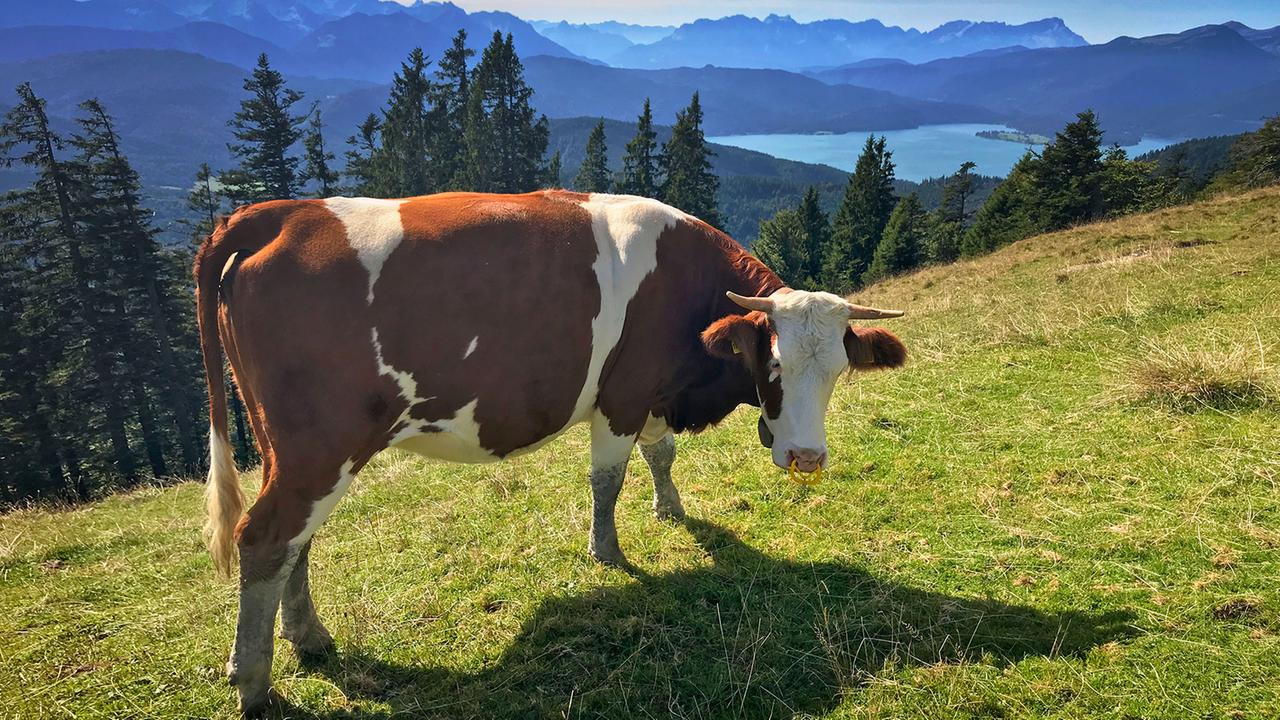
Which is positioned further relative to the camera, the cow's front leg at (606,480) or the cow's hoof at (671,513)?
the cow's hoof at (671,513)

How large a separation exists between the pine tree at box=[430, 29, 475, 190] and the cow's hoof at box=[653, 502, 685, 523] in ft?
130

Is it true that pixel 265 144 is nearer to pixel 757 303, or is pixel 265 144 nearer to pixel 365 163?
pixel 365 163

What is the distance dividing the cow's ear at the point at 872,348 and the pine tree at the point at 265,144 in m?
34.5

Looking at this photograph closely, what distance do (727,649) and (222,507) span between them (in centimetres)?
323

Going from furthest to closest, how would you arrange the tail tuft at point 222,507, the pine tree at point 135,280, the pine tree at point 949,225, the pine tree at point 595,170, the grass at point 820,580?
the pine tree at point 949,225 < the pine tree at point 595,170 < the pine tree at point 135,280 < the tail tuft at point 222,507 < the grass at point 820,580

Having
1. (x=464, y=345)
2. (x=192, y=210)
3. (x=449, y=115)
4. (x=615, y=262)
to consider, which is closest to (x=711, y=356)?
(x=615, y=262)

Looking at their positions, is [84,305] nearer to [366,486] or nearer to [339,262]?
[366,486]

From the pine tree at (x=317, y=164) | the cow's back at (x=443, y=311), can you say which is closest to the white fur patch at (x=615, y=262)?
the cow's back at (x=443, y=311)

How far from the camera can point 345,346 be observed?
3580mm

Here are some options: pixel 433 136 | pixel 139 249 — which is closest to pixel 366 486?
pixel 139 249

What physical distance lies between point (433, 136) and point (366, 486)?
4018 cm

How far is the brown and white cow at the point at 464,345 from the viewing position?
358 centimetres

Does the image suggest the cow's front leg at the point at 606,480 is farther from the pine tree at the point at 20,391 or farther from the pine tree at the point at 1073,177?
the pine tree at the point at 1073,177

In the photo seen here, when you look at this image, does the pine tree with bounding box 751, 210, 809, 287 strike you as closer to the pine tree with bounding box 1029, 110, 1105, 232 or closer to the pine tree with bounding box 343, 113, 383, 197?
the pine tree with bounding box 1029, 110, 1105, 232
